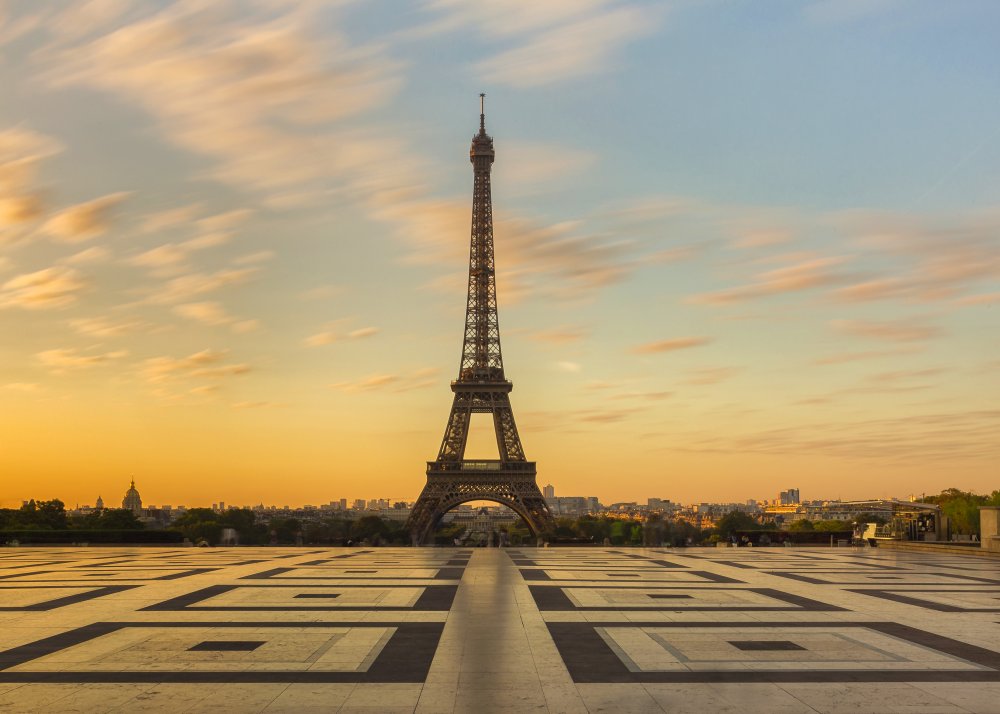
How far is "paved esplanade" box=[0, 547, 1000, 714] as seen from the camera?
1076cm

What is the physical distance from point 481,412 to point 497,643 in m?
A: 75.4

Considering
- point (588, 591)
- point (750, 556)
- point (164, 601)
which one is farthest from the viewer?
point (750, 556)

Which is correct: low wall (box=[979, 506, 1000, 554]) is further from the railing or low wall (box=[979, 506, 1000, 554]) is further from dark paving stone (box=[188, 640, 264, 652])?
the railing

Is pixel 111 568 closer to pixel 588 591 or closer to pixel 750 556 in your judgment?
pixel 588 591

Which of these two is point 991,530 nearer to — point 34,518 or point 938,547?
point 938,547

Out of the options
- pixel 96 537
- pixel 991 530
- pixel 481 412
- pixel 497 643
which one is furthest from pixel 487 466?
pixel 497 643

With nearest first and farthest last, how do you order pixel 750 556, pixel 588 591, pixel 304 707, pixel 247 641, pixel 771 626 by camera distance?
pixel 304 707
pixel 247 641
pixel 771 626
pixel 588 591
pixel 750 556

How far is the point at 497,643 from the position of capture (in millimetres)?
14547

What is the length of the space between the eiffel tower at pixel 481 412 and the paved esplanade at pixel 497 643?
55301mm

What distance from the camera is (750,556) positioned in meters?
40.7

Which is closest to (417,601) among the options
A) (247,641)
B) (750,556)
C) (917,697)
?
(247,641)

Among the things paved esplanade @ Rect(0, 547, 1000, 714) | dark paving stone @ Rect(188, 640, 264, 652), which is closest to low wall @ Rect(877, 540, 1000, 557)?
paved esplanade @ Rect(0, 547, 1000, 714)

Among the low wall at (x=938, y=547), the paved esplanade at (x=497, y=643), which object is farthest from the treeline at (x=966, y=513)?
the paved esplanade at (x=497, y=643)

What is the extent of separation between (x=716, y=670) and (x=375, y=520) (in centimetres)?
12147
